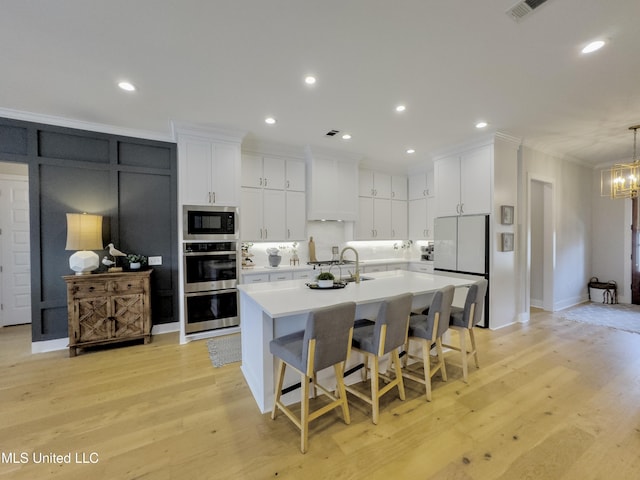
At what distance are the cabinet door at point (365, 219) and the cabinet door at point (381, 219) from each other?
4.1 inches

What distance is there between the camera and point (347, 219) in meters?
5.18

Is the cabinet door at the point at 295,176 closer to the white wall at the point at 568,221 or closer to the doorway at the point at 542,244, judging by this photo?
the white wall at the point at 568,221

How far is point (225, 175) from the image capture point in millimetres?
3965

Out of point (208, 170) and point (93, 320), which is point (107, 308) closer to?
point (93, 320)

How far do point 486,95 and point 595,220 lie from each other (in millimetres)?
5303

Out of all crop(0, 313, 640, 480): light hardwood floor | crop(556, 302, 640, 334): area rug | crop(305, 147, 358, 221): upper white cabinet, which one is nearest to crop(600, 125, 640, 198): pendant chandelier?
crop(556, 302, 640, 334): area rug

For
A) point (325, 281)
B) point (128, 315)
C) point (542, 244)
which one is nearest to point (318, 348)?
point (325, 281)

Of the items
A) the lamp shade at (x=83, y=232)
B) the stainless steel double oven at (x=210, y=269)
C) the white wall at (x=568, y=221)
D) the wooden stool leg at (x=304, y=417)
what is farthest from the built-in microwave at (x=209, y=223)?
the white wall at (x=568, y=221)

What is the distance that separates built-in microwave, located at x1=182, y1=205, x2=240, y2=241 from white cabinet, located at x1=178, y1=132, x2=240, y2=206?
98 mm

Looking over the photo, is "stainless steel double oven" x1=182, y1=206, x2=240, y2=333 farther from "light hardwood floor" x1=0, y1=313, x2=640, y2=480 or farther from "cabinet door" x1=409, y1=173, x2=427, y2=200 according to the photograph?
"cabinet door" x1=409, y1=173, x2=427, y2=200

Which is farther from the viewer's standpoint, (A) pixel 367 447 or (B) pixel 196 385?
(B) pixel 196 385

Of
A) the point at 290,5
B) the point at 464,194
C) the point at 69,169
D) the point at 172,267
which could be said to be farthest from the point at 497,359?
the point at 69,169

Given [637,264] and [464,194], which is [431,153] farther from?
[637,264]

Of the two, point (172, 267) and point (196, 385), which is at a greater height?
point (172, 267)
